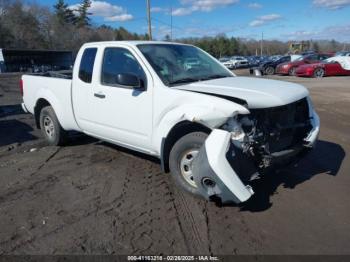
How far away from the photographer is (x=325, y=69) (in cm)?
2181

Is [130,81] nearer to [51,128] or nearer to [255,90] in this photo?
[255,90]

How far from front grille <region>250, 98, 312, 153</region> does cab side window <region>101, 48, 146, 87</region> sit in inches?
65.7

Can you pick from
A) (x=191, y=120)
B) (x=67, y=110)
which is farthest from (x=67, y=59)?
(x=191, y=120)

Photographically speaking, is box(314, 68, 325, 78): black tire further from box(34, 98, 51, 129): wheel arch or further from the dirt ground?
box(34, 98, 51, 129): wheel arch

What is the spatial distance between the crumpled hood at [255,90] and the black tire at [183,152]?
21.6 inches

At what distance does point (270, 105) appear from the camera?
11.7 ft

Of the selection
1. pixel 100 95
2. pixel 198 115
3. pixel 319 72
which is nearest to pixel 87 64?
pixel 100 95

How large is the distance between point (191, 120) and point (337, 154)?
333 centimetres

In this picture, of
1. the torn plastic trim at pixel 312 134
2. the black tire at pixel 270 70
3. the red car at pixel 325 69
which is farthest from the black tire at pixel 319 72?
the torn plastic trim at pixel 312 134

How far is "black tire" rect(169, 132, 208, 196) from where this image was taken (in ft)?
12.3

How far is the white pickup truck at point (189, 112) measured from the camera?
11.1ft

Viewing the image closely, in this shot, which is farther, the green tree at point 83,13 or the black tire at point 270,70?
the green tree at point 83,13

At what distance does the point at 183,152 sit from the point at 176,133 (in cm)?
29

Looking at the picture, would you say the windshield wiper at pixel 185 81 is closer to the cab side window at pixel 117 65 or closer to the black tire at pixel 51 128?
the cab side window at pixel 117 65
